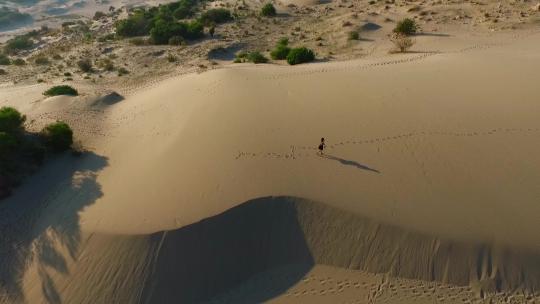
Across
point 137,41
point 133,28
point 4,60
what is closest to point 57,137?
point 137,41

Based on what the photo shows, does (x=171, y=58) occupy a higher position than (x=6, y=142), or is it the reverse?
(x=6, y=142)

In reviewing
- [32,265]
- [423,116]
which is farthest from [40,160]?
[423,116]

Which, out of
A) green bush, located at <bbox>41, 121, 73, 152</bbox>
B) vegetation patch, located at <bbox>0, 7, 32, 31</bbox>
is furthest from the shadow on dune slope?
vegetation patch, located at <bbox>0, 7, 32, 31</bbox>

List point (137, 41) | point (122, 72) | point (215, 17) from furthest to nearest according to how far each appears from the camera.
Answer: point (215, 17)
point (137, 41)
point (122, 72)

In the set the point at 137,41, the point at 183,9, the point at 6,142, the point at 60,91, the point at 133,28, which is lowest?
the point at 60,91

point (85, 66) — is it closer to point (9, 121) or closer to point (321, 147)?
point (9, 121)

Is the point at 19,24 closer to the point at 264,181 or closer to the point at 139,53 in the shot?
the point at 139,53

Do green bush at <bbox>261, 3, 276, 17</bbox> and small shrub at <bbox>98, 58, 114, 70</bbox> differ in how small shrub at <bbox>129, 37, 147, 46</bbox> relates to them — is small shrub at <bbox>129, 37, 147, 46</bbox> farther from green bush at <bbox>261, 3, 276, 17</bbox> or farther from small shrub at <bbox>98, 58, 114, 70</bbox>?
green bush at <bbox>261, 3, 276, 17</bbox>
